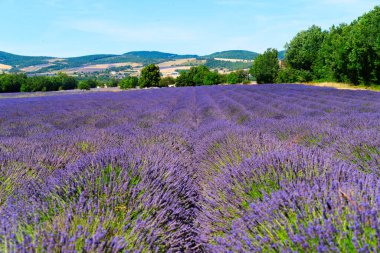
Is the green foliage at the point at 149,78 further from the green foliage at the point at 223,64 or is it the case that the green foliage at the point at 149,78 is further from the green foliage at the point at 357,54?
the green foliage at the point at 223,64

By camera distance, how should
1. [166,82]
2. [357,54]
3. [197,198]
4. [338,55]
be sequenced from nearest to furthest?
[197,198], [357,54], [338,55], [166,82]

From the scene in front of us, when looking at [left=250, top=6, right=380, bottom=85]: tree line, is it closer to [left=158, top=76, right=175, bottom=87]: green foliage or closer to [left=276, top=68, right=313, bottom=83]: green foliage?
[left=276, top=68, right=313, bottom=83]: green foliage

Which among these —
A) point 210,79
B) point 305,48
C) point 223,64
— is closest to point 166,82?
point 210,79

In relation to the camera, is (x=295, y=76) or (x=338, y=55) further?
(x=295, y=76)

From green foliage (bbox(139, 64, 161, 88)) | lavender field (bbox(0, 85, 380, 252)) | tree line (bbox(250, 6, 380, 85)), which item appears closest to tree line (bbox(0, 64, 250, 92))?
green foliage (bbox(139, 64, 161, 88))

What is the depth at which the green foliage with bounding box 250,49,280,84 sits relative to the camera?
56906mm

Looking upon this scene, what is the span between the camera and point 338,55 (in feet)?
99.7

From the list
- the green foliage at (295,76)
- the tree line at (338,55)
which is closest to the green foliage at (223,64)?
the tree line at (338,55)

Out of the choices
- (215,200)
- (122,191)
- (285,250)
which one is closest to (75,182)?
(122,191)

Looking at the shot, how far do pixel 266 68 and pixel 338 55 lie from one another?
26.7 meters

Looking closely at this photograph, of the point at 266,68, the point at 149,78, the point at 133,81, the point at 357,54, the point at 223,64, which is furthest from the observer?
the point at 223,64

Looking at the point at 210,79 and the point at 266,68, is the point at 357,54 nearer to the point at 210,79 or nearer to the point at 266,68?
the point at 266,68

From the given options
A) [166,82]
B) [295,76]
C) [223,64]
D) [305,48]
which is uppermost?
[305,48]

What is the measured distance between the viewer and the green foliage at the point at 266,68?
56906mm
